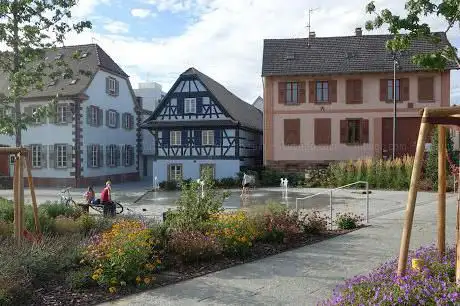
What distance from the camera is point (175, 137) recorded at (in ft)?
111

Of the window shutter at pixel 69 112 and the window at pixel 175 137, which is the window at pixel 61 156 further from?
the window at pixel 175 137

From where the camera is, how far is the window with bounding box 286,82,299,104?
108 ft

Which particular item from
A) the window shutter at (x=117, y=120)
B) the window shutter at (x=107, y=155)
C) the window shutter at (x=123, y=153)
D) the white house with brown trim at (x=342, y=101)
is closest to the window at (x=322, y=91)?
the white house with brown trim at (x=342, y=101)

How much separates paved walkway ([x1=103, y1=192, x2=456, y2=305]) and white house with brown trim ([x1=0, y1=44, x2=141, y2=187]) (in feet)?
87.5

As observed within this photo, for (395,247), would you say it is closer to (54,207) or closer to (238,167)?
(54,207)

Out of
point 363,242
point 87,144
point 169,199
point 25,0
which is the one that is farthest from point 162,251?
point 87,144

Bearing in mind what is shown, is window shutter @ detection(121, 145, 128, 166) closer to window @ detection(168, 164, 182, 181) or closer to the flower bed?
window @ detection(168, 164, 182, 181)

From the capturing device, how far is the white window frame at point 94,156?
117 feet

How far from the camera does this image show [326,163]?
106 ft

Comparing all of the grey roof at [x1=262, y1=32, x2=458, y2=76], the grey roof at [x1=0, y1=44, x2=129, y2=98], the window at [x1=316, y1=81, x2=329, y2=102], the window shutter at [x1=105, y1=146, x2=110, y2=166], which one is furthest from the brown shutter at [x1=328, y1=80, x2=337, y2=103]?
the window shutter at [x1=105, y1=146, x2=110, y2=166]

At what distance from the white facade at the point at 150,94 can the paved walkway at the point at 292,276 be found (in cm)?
4665

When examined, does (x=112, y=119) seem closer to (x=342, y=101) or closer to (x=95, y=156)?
(x=95, y=156)

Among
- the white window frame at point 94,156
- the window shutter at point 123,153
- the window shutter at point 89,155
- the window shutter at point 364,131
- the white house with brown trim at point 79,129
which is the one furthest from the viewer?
the window shutter at point 123,153

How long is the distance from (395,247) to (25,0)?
→ 12161mm
